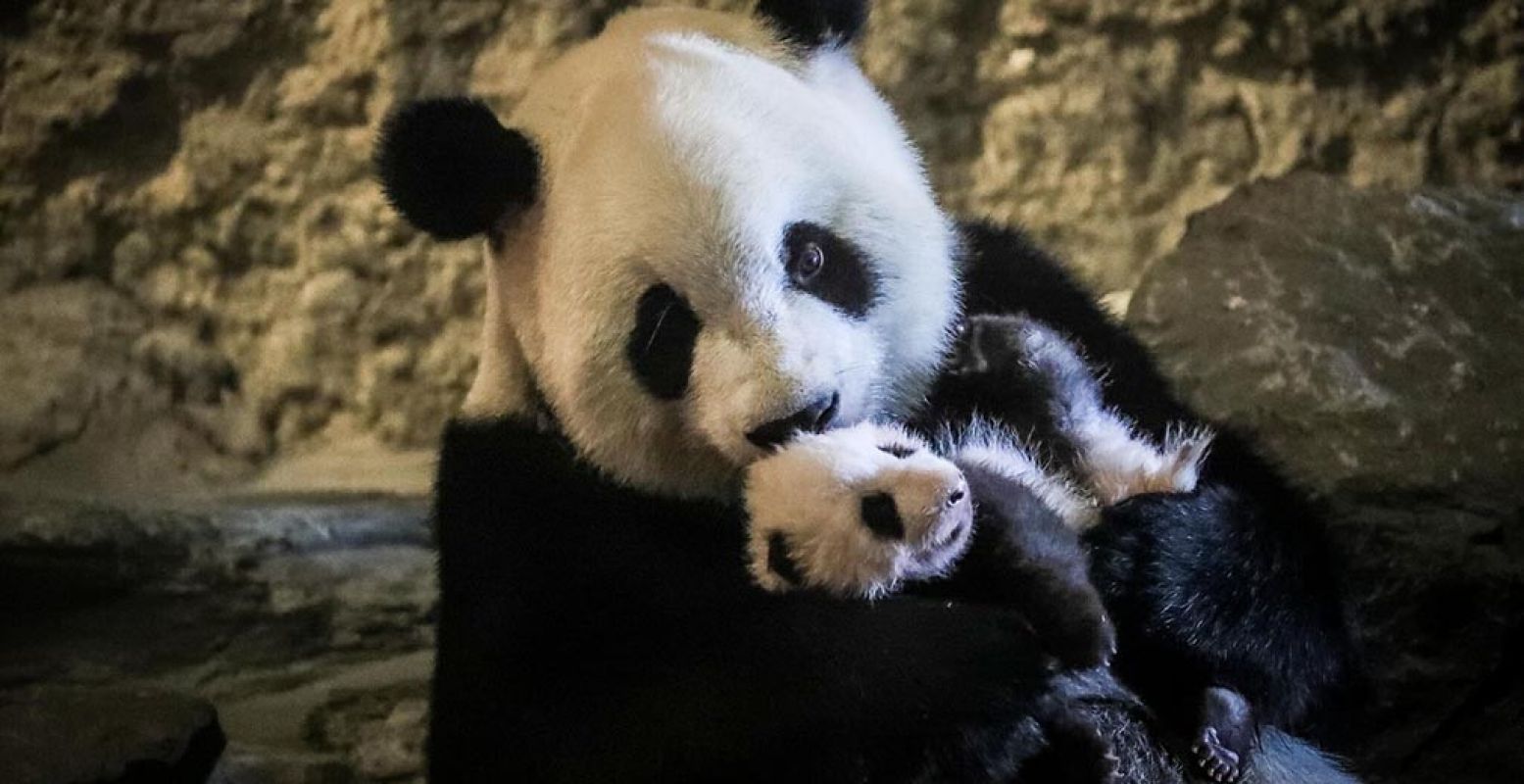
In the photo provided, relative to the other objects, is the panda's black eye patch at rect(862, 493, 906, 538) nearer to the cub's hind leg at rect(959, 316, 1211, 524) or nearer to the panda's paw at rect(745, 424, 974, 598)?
the panda's paw at rect(745, 424, 974, 598)

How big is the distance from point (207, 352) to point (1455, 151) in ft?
9.23

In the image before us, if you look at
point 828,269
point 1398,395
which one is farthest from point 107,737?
point 1398,395

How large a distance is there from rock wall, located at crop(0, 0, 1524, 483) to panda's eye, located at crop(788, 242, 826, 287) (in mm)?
1731

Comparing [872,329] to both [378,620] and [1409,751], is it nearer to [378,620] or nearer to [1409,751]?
[1409,751]

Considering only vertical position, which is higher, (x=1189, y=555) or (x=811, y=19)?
(x=811, y=19)

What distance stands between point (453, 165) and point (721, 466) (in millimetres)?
402

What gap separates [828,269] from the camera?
1473 mm

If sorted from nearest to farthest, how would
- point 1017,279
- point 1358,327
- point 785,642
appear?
1. point 785,642
2. point 1017,279
3. point 1358,327

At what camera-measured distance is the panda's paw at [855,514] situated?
48.9 inches

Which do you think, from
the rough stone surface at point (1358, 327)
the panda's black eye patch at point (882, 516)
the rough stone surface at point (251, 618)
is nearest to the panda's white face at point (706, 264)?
the panda's black eye patch at point (882, 516)

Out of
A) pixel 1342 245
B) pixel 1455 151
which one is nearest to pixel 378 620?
pixel 1342 245

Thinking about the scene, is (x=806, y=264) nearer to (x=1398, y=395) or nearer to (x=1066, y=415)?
(x=1066, y=415)

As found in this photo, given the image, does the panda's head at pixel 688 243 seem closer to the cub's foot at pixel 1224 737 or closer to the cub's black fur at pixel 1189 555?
the cub's black fur at pixel 1189 555

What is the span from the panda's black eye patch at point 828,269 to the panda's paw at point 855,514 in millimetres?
177
